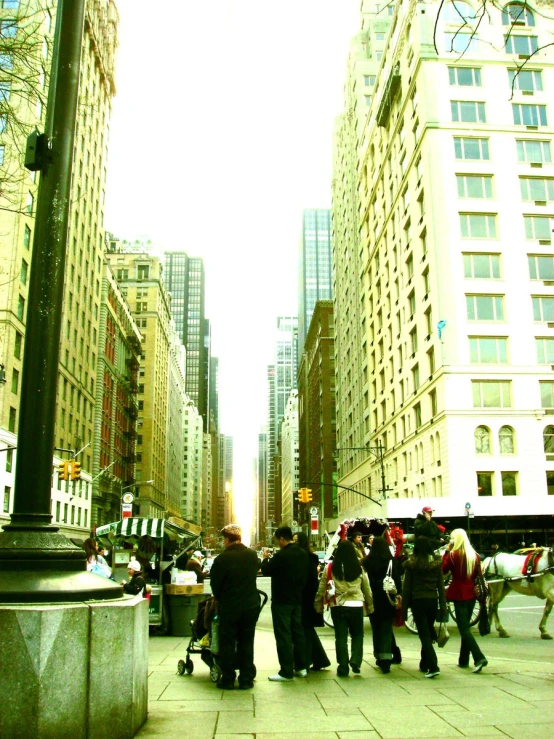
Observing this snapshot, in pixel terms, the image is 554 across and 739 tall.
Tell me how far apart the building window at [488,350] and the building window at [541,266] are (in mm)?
5406

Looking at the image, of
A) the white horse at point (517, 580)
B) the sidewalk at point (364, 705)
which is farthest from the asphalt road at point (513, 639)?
the sidewalk at point (364, 705)

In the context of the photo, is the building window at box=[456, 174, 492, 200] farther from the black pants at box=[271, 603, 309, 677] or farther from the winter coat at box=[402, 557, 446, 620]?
the black pants at box=[271, 603, 309, 677]

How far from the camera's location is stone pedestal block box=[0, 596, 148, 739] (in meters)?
4.96

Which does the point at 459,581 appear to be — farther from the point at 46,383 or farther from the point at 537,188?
the point at 537,188

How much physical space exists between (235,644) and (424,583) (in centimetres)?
272

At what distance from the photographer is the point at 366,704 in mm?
7387

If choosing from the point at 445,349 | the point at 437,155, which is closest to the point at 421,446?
the point at 445,349

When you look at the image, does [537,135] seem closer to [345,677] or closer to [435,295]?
[435,295]

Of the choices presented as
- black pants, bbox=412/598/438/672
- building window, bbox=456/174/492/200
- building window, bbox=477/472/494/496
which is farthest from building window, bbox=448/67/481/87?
black pants, bbox=412/598/438/672

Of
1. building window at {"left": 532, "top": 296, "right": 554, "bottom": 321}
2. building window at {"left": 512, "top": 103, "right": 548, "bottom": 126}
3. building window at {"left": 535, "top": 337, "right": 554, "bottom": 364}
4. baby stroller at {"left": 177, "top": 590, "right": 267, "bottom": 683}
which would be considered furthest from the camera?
building window at {"left": 512, "top": 103, "right": 548, "bottom": 126}

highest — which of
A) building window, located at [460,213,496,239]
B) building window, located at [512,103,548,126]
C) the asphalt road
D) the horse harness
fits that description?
building window, located at [512,103,548,126]

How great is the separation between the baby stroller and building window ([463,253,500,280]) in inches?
1611

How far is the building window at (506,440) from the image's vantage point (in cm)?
4453

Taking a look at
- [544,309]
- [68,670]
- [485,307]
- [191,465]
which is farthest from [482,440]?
[191,465]
